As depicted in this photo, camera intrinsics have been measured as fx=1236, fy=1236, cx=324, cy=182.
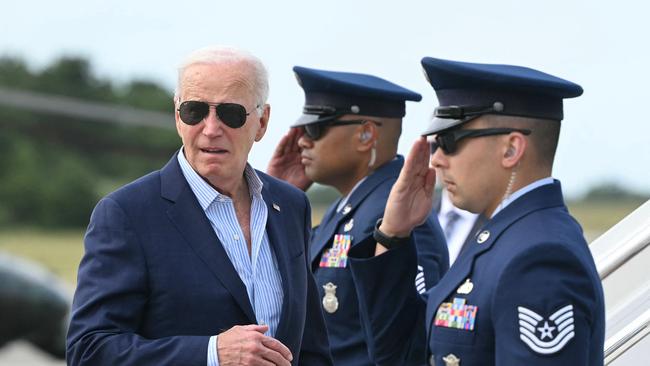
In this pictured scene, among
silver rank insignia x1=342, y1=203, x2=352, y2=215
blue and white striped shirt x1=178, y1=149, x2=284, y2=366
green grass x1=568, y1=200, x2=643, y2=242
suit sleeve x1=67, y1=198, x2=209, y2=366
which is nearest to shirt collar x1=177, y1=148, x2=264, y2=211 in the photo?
blue and white striped shirt x1=178, y1=149, x2=284, y2=366

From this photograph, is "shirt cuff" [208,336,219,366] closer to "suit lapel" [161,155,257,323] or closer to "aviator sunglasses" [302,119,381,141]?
"suit lapel" [161,155,257,323]

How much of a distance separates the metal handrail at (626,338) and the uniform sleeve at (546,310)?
2.76ft

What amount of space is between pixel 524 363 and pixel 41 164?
25.5 meters

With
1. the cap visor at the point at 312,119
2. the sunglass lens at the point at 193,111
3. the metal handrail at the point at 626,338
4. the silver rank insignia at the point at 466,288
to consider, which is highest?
the sunglass lens at the point at 193,111

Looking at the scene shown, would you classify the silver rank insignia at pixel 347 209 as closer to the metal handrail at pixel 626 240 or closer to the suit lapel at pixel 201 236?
the metal handrail at pixel 626 240

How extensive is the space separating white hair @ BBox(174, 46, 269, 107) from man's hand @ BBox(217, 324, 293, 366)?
1.93 feet

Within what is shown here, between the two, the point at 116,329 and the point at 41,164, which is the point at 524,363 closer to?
the point at 116,329

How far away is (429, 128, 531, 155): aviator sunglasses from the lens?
286cm

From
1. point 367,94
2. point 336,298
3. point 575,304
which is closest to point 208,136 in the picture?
point 575,304

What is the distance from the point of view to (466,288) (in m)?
2.83

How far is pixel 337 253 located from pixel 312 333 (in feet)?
3.27

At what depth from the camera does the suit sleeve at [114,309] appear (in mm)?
2635

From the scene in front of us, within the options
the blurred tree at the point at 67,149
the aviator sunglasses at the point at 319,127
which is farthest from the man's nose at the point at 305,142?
the blurred tree at the point at 67,149

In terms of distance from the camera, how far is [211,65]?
2.84 m
